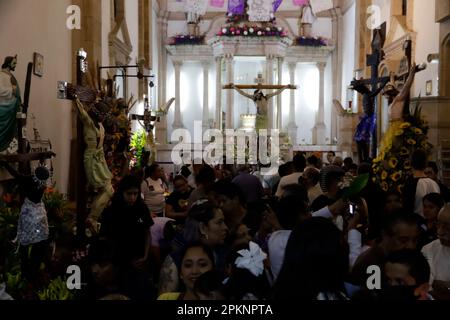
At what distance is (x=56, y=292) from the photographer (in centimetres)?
538

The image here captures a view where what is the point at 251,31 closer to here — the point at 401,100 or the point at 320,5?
the point at 320,5

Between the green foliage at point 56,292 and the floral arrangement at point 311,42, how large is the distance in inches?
779

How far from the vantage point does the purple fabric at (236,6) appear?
75.5 ft

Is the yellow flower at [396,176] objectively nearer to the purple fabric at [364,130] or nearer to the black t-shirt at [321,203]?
the black t-shirt at [321,203]

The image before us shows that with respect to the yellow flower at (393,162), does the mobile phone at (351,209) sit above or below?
below

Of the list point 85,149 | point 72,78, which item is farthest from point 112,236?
point 72,78

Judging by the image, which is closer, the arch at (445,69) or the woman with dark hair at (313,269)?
the woman with dark hair at (313,269)

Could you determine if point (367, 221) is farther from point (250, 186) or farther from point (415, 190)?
point (250, 186)

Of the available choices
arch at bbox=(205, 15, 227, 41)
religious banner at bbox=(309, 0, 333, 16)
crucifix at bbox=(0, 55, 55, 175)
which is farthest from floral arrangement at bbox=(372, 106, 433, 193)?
arch at bbox=(205, 15, 227, 41)

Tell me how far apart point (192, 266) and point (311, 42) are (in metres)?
21.4

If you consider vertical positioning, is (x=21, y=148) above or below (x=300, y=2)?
below

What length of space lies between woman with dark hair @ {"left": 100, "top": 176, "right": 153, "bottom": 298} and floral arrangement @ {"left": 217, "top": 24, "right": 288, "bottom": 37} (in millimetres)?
17478

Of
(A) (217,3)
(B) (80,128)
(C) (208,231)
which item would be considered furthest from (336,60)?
(C) (208,231)

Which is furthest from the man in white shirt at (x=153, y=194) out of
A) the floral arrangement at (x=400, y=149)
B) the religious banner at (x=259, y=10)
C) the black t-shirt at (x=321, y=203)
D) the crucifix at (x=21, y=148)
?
the religious banner at (x=259, y=10)
